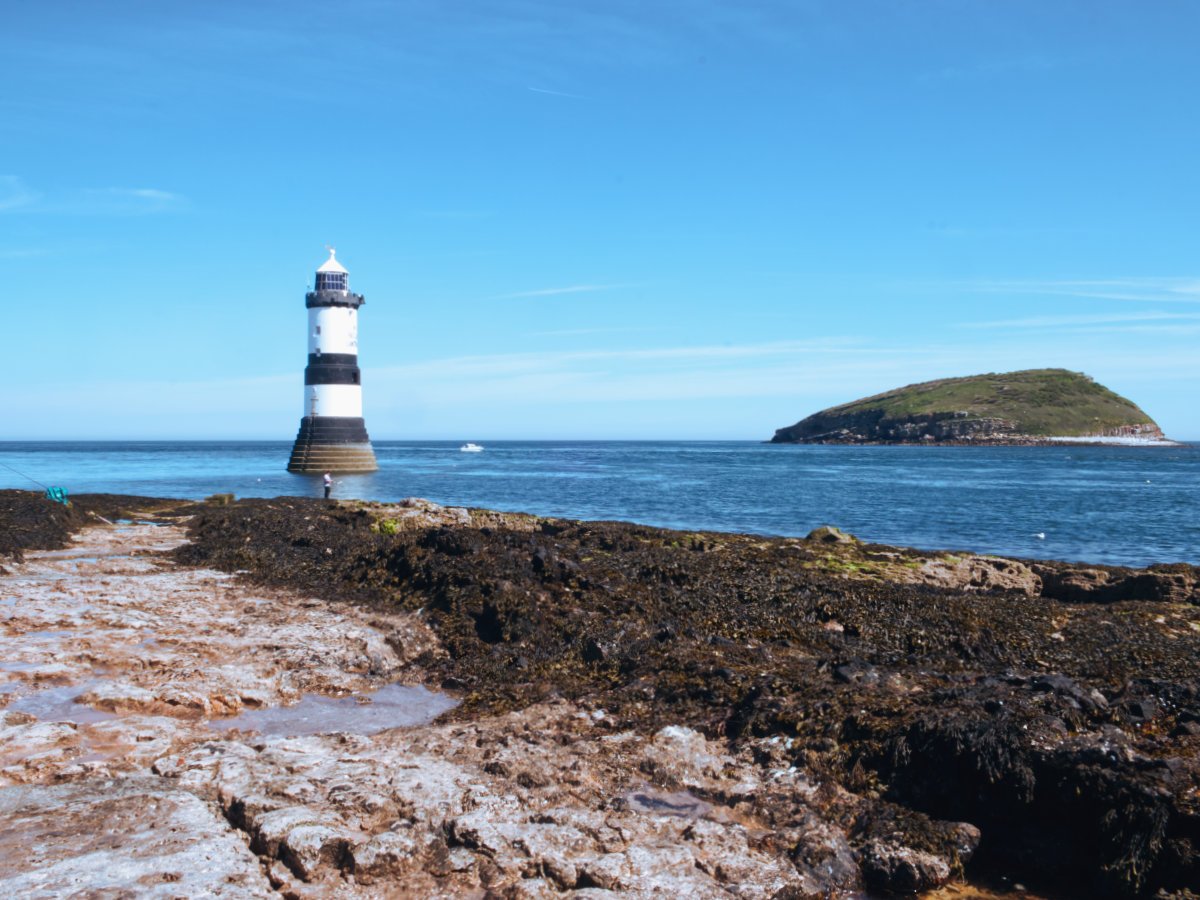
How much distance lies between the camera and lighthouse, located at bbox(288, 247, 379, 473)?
56.8 meters

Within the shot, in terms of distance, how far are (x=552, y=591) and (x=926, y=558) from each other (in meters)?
9.63

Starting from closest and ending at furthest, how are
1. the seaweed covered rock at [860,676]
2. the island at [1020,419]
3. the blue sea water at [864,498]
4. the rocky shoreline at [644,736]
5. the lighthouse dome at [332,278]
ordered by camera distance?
the rocky shoreline at [644,736] < the seaweed covered rock at [860,676] < the blue sea water at [864,498] < the lighthouse dome at [332,278] < the island at [1020,419]

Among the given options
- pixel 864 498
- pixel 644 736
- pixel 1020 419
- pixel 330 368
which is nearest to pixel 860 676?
pixel 644 736

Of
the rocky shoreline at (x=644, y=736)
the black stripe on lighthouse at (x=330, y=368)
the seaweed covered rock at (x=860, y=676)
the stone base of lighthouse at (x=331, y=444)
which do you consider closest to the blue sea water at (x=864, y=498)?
the stone base of lighthouse at (x=331, y=444)

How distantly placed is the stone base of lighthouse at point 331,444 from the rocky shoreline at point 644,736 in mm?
43909

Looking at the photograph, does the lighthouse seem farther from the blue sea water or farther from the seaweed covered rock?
the seaweed covered rock

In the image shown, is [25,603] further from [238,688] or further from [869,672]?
[869,672]

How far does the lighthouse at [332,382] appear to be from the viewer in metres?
56.8

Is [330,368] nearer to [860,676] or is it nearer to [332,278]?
[332,278]

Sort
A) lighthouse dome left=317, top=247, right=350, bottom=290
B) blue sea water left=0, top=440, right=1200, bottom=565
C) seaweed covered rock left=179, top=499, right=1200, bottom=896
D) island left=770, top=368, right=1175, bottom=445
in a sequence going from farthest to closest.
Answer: island left=770, top=368, right=1175, bottom=445
lighthouse dome left=317, top=247, right=350, bottom=290
blue sea water left=0, top=440, right=1200, bottom=565
seaweed covered rock left=179, top=499, right=1200, bottom=896

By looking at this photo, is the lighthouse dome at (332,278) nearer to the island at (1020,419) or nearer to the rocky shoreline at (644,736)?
the rocky shoreline at (644,736)

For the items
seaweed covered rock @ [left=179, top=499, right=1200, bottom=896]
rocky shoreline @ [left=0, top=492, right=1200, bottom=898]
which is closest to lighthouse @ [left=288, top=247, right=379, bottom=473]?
seaweed covered rock @ [left=179, top=499, right=1200, bottom=896]

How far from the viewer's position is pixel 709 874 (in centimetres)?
633

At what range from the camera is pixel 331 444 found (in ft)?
196
